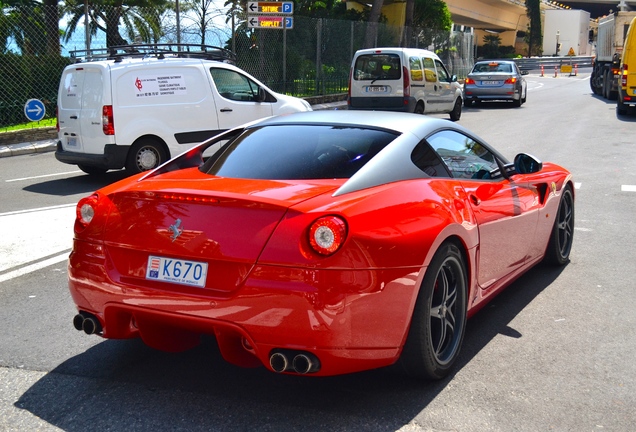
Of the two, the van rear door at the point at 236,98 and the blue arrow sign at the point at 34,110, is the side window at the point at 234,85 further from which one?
the blue arrow sign at the point at 34,110

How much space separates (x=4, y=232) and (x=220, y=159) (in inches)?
157

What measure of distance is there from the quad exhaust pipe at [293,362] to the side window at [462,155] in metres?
1.64

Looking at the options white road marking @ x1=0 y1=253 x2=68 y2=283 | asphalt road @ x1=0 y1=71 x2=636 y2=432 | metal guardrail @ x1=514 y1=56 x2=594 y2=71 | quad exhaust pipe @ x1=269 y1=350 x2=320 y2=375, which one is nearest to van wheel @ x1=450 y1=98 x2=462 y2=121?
asphalt road @ x1=0 y1=71 x2=636 y2=432

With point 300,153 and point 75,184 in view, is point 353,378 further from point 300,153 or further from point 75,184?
point 75,184

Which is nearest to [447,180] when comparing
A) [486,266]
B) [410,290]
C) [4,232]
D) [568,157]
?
[486,266]

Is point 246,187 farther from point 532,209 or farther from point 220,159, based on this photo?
point 532,209

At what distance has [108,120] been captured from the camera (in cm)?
1117

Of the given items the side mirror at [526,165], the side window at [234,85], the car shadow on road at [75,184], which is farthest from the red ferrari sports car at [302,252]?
the side window at [234,85]

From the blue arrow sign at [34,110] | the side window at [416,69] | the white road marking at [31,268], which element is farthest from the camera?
the side window at [416,69]

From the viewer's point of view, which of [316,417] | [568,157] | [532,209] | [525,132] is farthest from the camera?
[525,132]

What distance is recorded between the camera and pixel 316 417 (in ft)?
12.1

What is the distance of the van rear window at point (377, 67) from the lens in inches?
787

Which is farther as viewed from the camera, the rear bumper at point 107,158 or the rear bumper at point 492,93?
the rear bumper at point 492,93

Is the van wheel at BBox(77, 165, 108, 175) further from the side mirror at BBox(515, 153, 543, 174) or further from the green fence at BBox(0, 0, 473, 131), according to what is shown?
the side mirror at BBox(515, 153, 543, 174)
